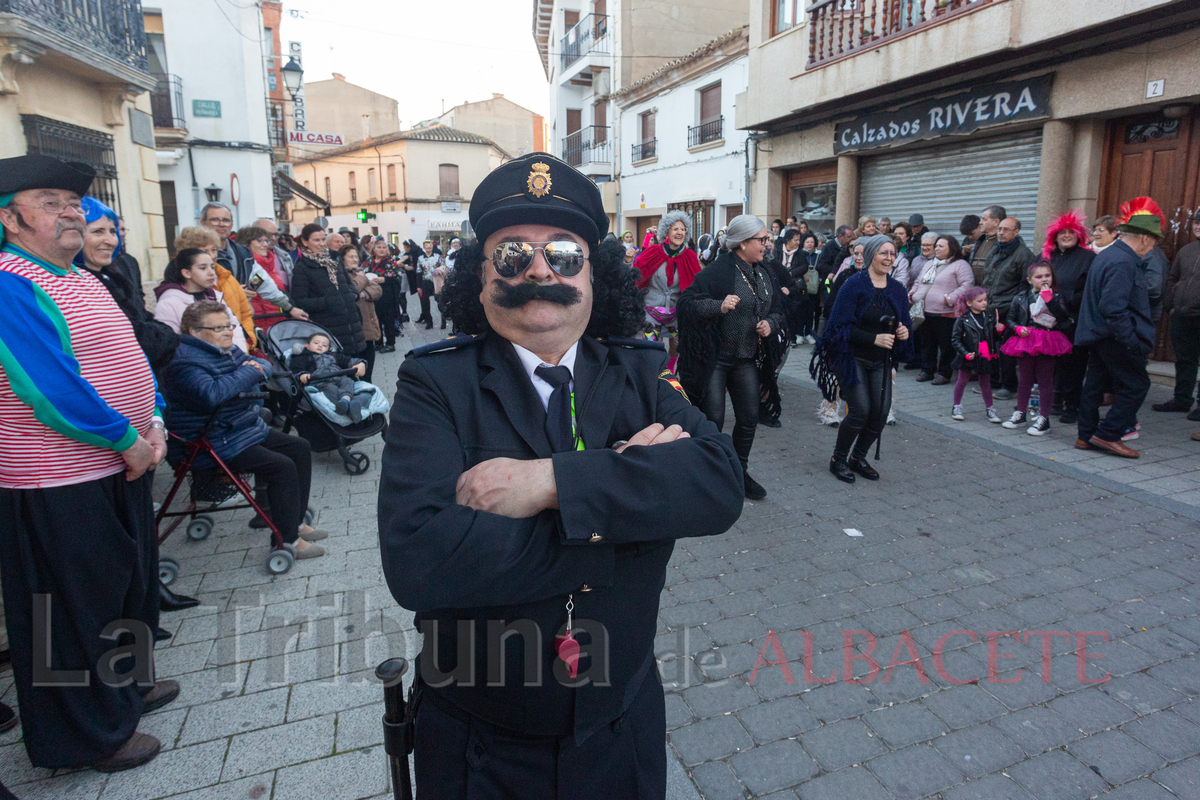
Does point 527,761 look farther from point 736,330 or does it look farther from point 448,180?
point 448,180

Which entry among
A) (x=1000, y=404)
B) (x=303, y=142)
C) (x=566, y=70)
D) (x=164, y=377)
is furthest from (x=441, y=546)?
(x=566, y=70)

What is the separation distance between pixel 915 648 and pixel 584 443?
2.66 metres

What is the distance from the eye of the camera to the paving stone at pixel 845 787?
2566 mm

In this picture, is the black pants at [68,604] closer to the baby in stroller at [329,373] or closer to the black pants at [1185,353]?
the baby in stroller at [329,373]

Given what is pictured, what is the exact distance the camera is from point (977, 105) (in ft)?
33.9

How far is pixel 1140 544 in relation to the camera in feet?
15.0

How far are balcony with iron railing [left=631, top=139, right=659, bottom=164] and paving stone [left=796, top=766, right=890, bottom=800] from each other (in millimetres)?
21280

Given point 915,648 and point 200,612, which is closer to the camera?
point 915,648

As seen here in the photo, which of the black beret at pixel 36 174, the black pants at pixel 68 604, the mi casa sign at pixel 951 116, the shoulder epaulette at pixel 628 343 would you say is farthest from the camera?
the mi casa sign at pixel 951 116

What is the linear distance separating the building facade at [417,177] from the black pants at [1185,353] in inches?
1456

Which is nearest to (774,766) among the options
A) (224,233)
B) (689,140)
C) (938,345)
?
(224,233)

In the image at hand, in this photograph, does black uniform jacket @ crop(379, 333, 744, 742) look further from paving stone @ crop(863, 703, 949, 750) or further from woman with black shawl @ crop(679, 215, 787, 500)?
woman with black shawl @ crop(679, 215, 787, 500)

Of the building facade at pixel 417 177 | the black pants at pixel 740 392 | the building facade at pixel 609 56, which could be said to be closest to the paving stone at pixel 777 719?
the black pants at pixel 740 392

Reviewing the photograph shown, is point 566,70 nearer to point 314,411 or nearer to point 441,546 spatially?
point 314,411
